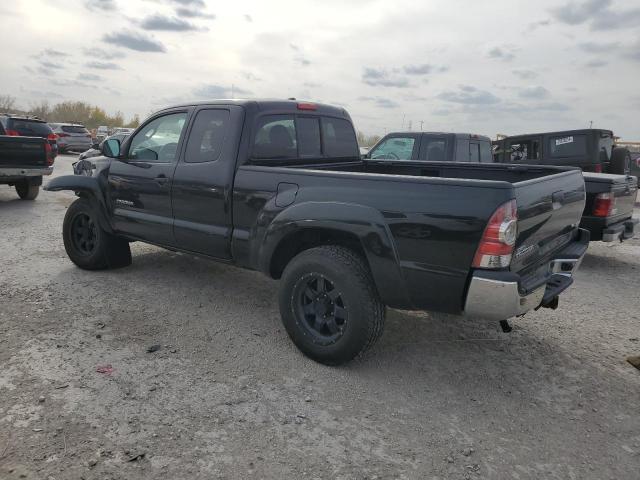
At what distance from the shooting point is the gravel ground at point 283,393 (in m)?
2.56

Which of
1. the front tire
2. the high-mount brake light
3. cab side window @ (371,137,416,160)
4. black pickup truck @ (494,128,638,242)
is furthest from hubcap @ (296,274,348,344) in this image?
cab side window @ (371,137,416,160)

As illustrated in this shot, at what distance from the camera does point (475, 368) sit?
3.66 meters

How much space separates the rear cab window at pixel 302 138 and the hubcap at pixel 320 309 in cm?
126

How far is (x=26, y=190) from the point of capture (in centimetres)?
1065

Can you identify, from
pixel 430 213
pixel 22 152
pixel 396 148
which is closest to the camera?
pixel 430 213

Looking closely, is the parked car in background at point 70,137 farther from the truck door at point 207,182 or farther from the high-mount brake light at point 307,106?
the high-mount brake light at point 307,106

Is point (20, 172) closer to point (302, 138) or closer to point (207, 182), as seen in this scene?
point (207, 182)

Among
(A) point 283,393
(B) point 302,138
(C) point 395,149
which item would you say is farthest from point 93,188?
(C) point 395,149

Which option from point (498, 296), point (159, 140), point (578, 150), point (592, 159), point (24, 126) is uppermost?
point (24, 126)

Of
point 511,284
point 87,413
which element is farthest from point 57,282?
point 511,284

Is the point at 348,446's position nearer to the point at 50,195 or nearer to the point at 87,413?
the point at 87,413

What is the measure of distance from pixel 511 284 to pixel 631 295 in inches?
139

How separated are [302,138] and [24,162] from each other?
7.85 metres

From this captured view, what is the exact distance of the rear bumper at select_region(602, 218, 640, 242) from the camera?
5.91 metres
